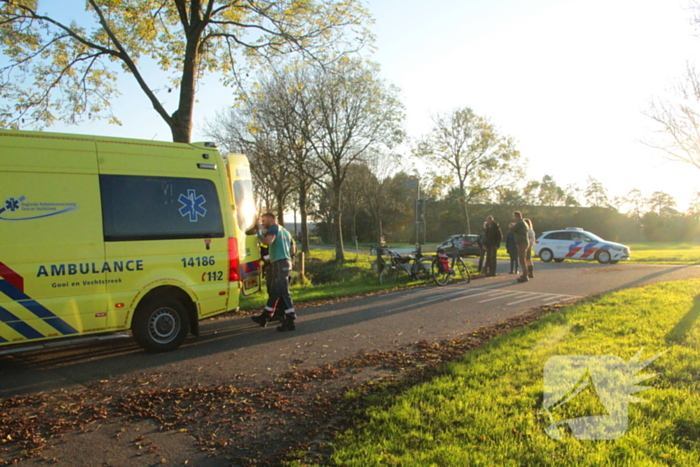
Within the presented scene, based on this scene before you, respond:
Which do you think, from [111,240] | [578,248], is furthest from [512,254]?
[111,240]

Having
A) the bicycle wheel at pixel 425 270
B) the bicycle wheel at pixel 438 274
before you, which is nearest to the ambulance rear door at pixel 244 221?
the bicycle wheel at pixel 438 274

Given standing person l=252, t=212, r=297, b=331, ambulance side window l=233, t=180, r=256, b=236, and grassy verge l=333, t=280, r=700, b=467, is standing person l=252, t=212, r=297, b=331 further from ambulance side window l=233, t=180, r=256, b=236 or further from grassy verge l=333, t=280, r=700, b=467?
grassy verge l=333, t=280, r=700, b=467

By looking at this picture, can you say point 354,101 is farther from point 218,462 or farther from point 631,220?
point 631,220

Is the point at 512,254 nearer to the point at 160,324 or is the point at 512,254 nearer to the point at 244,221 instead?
the point at 244,221

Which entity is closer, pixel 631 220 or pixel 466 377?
pixel 466 377

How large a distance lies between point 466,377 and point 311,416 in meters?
1.70

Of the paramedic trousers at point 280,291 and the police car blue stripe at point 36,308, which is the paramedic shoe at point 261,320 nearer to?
the paramedic trousers at point 280,291

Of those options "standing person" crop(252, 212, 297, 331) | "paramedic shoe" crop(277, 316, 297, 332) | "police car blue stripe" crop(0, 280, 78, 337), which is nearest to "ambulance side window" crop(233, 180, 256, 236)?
"standing person" crop(252, 212, 297, 331)

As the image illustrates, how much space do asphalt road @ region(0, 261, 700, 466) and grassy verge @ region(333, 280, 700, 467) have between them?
128cm

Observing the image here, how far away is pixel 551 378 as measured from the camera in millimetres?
4754

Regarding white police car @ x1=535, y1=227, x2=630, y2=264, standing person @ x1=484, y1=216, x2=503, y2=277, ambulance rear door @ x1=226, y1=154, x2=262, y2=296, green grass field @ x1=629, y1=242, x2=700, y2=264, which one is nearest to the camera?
ambulance rear door @ x1=226, y1=154, x2=262, y2=296

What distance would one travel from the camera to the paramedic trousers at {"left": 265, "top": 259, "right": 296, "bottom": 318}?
25.4 ft

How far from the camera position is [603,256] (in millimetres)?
22156

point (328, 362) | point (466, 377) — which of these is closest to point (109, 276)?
point (328, 362)
